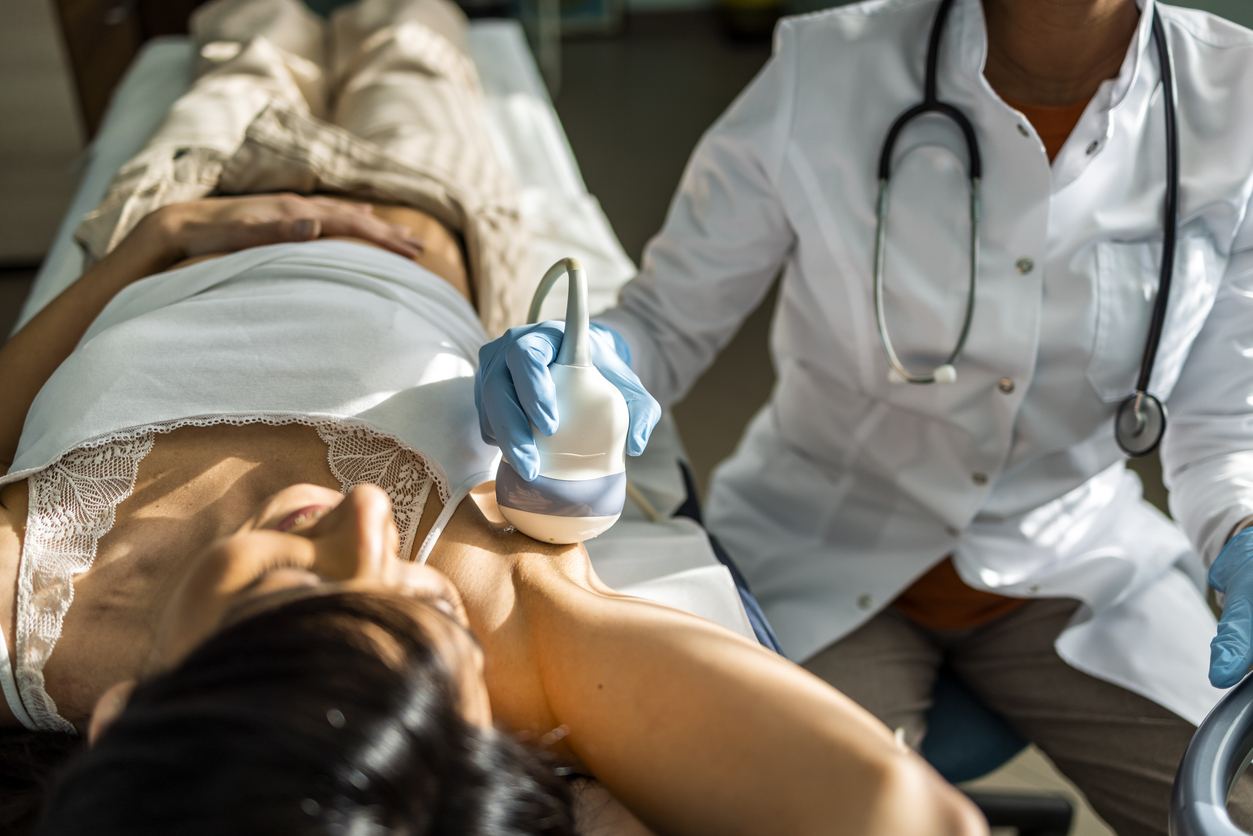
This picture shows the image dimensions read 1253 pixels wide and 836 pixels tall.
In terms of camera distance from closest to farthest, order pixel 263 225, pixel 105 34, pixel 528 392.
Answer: pixel 528 392 < pixel 263 225 < pixel 105 34

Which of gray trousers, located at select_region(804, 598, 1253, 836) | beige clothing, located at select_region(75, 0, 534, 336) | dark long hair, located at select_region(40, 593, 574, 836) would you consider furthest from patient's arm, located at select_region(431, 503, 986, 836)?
beige clothing, located at select_region(75, 0, 534, 336)

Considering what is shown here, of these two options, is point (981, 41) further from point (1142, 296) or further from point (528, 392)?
point (528, 392)

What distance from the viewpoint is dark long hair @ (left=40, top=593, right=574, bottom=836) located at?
0.50 meters

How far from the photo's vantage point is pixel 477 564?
32.8 inches

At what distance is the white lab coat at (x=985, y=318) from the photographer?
1.05 meters

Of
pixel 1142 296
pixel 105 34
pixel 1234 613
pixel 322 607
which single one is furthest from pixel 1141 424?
pixel 105 34

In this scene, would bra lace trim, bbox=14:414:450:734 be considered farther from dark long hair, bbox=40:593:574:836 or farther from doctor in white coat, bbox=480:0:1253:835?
dark long hair, bbox=40:593:574:836

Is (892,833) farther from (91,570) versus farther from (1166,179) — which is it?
(1166,179)

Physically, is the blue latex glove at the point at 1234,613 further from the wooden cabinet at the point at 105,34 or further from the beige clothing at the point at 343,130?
the wooden cabinet at the point at 105,34

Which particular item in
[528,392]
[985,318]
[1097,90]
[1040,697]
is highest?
[1097,90]

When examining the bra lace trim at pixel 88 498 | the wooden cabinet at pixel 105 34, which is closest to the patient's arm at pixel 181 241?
the bra lace trim at pixel 88 498

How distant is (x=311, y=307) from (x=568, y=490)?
0.41 m

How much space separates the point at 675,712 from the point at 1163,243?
788 mm

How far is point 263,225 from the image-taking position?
1224mm
